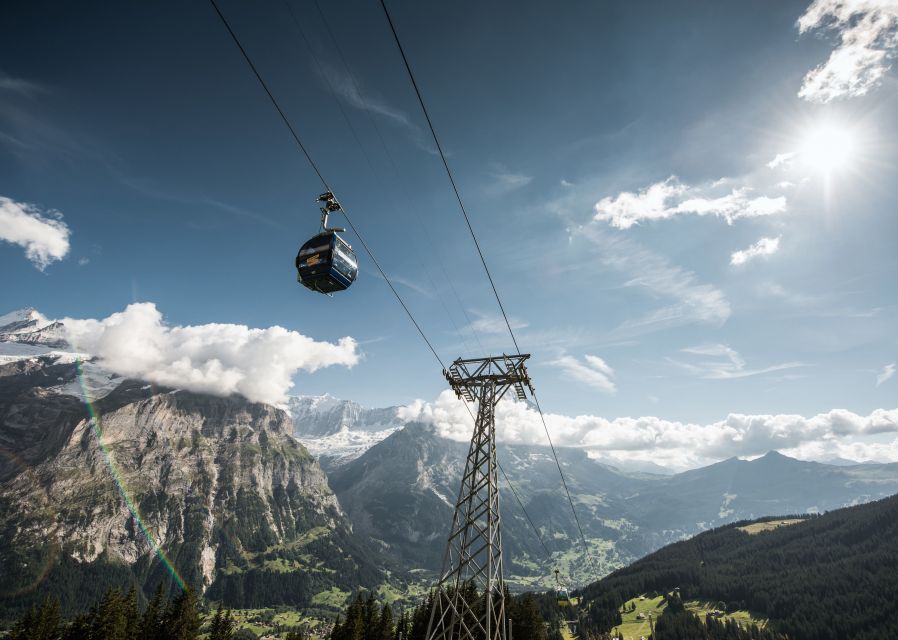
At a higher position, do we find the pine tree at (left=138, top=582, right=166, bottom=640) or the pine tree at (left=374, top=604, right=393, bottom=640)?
the pine tree at (left=138, top=582, right=166, bottom=640)

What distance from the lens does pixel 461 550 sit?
22016 millimetres

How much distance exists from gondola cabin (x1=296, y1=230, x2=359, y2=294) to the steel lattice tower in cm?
984

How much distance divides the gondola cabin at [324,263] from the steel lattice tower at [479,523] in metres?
9.84

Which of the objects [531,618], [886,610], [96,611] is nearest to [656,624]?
[886,610]

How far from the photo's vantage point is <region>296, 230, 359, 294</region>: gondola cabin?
Result: 1891cm

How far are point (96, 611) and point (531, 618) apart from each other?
6343cm

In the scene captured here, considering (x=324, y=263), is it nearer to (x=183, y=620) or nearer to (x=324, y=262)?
(x=324, y=262)

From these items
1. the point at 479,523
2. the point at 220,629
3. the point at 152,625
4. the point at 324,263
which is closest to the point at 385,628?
the point at 220,629

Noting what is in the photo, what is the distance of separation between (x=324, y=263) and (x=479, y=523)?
1631 cm

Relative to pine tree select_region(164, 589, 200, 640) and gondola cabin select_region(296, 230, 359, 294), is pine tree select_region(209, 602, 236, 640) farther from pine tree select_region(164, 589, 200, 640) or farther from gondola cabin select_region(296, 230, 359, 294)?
gondola cabin select_region(296, 230, 359, 294)

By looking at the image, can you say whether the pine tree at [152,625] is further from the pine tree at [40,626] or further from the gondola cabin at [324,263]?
the gondola cabin at [324,263]

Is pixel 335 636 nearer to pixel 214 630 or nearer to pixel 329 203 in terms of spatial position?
pixel 214 630

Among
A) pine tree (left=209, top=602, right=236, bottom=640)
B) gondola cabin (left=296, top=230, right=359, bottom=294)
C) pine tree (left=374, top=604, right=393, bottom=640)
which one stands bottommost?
pine tree (left=374, top=604, right=393, bottom=640)

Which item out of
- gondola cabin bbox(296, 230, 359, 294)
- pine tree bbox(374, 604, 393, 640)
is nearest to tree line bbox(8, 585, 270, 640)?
pine tree bbox(374, 604, 393, 640)
